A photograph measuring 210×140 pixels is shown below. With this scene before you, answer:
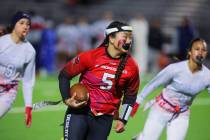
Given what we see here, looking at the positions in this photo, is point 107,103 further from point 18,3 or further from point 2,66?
point 18,3

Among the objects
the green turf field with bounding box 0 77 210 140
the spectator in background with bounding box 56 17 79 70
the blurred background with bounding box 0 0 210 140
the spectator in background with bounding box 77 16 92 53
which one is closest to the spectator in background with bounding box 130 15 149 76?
the blurred background with bounding box 0 0 210 140

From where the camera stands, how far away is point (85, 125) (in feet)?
28.5

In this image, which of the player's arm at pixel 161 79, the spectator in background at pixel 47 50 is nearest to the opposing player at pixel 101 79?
the player's arm at pixel 161 79

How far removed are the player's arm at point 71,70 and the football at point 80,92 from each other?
0.08 metres

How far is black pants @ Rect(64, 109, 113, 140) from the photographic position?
338 inches

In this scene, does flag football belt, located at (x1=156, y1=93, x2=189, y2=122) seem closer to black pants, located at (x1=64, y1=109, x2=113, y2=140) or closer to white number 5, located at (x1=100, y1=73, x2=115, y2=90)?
black pants, located at (x1=64, y1=109, x2=113, y2=140)

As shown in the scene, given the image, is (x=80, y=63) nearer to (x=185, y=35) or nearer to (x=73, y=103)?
(x=73, y=103)

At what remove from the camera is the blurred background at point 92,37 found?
1509 centimetres

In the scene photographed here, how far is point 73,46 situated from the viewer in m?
25.5

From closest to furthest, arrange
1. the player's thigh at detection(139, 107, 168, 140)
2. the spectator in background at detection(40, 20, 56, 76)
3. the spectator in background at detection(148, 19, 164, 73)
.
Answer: the player's thigh at detection(139, 107, 168, 140) < the spectator in background at detection(40, 20, 56, 76) < the spectator in background at detection(148, 19, 164, 73)

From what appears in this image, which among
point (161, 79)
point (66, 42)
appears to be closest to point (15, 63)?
point (161, 79)

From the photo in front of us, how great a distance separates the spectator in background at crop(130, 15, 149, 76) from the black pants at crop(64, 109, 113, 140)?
15.6m

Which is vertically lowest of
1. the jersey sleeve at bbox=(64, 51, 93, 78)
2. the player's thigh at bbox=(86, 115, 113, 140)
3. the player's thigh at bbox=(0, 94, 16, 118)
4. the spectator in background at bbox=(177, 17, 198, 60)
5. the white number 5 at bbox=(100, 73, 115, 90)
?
the spectator in background at bbox=(177, 17, 198, 60)

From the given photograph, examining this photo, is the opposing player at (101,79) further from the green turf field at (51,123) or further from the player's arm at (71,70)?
the green turf field at (51,123)
